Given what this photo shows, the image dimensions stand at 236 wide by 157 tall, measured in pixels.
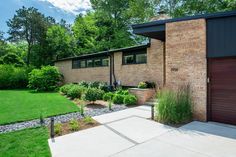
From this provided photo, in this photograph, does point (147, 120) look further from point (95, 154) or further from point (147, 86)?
point (147, 86)

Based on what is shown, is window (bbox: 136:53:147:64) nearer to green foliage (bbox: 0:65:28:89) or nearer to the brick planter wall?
the brick planter wall

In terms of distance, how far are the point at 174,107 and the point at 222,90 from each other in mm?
1732

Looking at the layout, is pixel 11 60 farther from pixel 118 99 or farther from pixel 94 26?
pixel 118 99

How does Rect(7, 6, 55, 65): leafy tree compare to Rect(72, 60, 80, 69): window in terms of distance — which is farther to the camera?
Rect(7, 6, 55, 65): leafy tree

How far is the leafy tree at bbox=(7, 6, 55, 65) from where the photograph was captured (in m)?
34.0

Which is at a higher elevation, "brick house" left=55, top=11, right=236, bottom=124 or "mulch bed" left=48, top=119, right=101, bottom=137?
"brick house" left=55, top=11, right=236, bottom=124

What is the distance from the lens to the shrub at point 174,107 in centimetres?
721

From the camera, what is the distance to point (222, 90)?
23.7 ft

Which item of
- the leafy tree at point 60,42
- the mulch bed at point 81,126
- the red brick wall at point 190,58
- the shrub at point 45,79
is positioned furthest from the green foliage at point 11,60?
the red brick wall at point 190,58

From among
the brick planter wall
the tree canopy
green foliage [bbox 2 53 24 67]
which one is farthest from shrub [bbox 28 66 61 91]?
green foliage [bbox 2 53 24 67]

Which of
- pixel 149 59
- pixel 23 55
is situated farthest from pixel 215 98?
pixel 23 55

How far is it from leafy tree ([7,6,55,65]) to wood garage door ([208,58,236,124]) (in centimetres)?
3030

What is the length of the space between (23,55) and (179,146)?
38.7m

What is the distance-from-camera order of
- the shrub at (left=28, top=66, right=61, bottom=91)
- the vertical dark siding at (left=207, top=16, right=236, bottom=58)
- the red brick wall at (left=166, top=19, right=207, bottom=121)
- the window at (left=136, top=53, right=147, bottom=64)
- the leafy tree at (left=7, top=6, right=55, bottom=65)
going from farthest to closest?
1. the leafy tree at (left=7, top=6, right=55, bottom=65)
2. the shrub at (left=28, top=66, right=61, bottom=91)
3. the window at (left=136, top=53, right=147, bottom=64)
4. the red brick wall at (left=166, top=19, right=207, bottom=121)
5. the vertical dark siding at (left=207, top=16, right=236, bottom=58)
